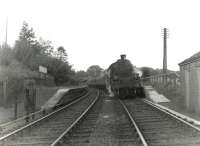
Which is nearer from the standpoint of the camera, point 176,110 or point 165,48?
point 176,110

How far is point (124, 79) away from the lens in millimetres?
27234

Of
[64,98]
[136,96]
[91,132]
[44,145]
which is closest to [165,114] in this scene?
[91,132]

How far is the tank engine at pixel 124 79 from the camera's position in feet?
89.3

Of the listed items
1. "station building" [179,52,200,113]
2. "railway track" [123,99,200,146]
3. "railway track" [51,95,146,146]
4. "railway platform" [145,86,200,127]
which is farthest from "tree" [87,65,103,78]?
"railway track" [51,95,146,146]

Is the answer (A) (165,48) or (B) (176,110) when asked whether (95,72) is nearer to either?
(A) (165,48)

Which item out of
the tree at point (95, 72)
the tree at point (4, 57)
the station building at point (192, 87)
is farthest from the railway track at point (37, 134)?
the tree at point (95, 72)

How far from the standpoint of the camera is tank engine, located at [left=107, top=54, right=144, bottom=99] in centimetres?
2722

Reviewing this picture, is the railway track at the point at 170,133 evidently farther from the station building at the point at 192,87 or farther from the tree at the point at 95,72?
the tree at the point at 95,72

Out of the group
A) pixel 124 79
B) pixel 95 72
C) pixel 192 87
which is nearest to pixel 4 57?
pixel 124 79

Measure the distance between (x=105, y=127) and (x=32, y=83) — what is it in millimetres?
8253

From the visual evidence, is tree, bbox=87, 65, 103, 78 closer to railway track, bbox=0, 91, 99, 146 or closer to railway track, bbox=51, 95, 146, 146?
railway track, bbox=0, 91, 99, 146

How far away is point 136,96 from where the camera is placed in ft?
97.3

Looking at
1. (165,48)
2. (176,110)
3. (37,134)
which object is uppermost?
(165,48)

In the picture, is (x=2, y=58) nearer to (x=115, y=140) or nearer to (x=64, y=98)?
(x=64, y=98)
